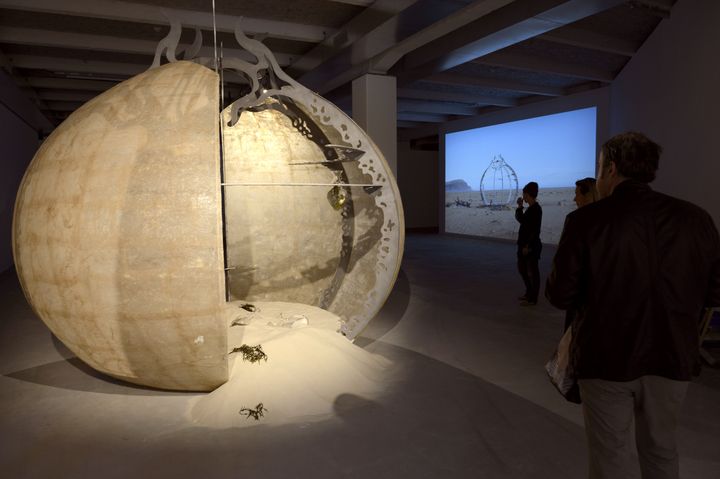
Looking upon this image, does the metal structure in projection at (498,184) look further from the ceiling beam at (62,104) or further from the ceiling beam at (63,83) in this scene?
the ceiling beam at (62,104)

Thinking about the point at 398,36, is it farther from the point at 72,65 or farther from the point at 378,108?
the point at 72,65

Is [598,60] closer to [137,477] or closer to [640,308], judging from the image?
[640,308]

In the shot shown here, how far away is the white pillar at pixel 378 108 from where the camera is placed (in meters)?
8.70

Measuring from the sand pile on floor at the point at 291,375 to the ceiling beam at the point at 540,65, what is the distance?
22.1ft

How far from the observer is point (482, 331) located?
5.90 meters

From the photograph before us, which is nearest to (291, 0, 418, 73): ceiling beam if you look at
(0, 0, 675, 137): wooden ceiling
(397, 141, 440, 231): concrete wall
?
(0, 0, 675, 137): wooden ceiling

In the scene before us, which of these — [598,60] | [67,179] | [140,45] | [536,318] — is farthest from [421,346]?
[598,60]

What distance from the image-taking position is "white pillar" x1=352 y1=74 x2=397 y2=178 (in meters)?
8.70

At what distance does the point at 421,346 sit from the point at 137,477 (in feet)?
10.3

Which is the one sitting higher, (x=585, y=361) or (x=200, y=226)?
(x=200, y=226)

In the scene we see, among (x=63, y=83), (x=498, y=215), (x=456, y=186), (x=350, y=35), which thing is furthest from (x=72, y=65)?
(x=498, y=215)

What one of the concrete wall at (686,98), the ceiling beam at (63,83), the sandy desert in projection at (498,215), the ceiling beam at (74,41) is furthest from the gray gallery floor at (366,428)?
the sandy desert in projection at (498,215)

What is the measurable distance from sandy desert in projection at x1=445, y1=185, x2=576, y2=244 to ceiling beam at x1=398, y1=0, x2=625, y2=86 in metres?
5.73

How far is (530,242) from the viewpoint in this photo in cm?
697
